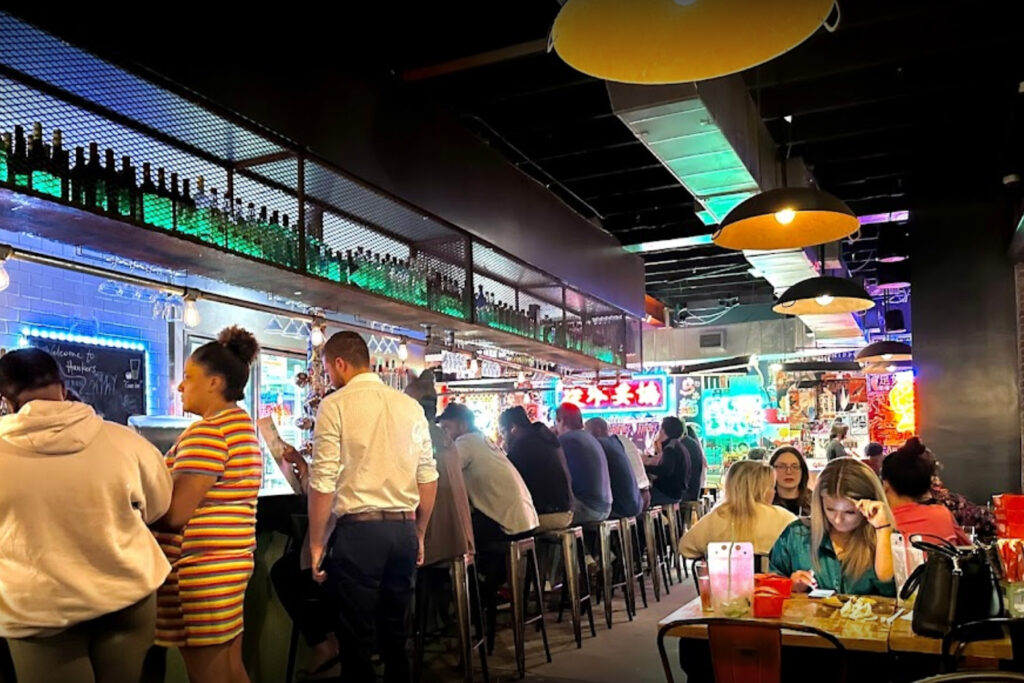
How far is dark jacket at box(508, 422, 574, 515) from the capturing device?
17.8ft

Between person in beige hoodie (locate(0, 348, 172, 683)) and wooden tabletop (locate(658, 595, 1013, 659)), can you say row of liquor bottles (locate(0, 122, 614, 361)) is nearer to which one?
person in beige hoodie (locate(0, 348, 172, 683))

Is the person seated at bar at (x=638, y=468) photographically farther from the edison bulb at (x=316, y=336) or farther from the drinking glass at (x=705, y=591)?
the drinking glass at (x=705, y=591)

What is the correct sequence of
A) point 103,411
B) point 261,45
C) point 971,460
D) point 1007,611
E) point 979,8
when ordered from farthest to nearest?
point 971,460 → point 103,411 → point 979,8 → point 261,45 → point 1007,611

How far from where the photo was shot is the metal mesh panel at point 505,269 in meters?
6.12

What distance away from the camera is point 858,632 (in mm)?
2508

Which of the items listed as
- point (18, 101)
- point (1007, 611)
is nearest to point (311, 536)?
point (18, 101)

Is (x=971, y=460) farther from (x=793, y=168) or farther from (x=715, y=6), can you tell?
(x=715, y=6)

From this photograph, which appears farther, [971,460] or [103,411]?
[971,460]

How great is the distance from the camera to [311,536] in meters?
3.29

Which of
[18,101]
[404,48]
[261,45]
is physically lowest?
[18,101]

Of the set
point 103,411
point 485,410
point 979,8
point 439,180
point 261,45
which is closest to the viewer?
point 261,45

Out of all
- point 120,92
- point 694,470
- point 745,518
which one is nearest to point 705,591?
point 745,518

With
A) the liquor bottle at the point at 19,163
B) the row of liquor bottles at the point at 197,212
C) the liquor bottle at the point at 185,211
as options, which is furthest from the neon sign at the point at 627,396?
the liquor bottle at the point at 19,163

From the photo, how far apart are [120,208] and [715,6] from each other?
7.83 ft
